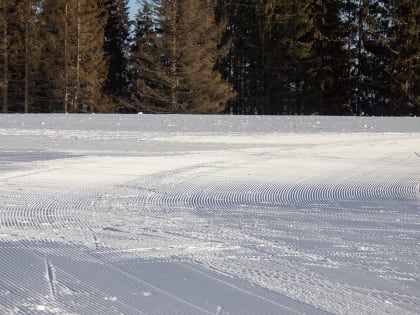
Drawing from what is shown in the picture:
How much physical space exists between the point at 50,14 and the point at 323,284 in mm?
30921

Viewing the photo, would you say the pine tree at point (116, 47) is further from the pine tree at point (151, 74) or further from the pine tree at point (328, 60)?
the pine tree at point (328, 60)

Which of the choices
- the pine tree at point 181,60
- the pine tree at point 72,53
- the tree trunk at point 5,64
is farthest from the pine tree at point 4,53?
the pine tree at point 181,60

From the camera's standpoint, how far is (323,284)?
12.3 feet

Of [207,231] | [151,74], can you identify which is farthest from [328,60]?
[207,231]

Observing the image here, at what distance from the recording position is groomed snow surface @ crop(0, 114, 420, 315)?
3.54 m

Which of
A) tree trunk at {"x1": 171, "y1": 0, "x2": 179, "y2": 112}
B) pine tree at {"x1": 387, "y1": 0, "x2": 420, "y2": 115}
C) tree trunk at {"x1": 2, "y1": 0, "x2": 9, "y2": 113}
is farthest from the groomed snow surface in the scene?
pine tree at {"x1": 387, "y1": 0, "x2": 420, "y2": 115}

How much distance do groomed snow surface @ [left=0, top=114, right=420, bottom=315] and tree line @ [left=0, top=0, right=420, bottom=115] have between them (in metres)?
20.9

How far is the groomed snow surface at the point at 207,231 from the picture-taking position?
Answer: 354 cm

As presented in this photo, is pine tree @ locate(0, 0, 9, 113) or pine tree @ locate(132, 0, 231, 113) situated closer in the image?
pine tree @ locate(132, 0, 231, 113)

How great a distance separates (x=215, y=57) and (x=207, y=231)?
28.1 m

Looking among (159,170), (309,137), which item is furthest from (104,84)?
(159,170)

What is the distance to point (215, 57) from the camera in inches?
1282

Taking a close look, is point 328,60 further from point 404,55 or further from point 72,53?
point 72,53

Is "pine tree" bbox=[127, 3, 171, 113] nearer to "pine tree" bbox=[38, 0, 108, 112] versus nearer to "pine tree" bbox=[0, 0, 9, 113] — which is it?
"pine tree" bbox=[38, 0, 108, 112]
